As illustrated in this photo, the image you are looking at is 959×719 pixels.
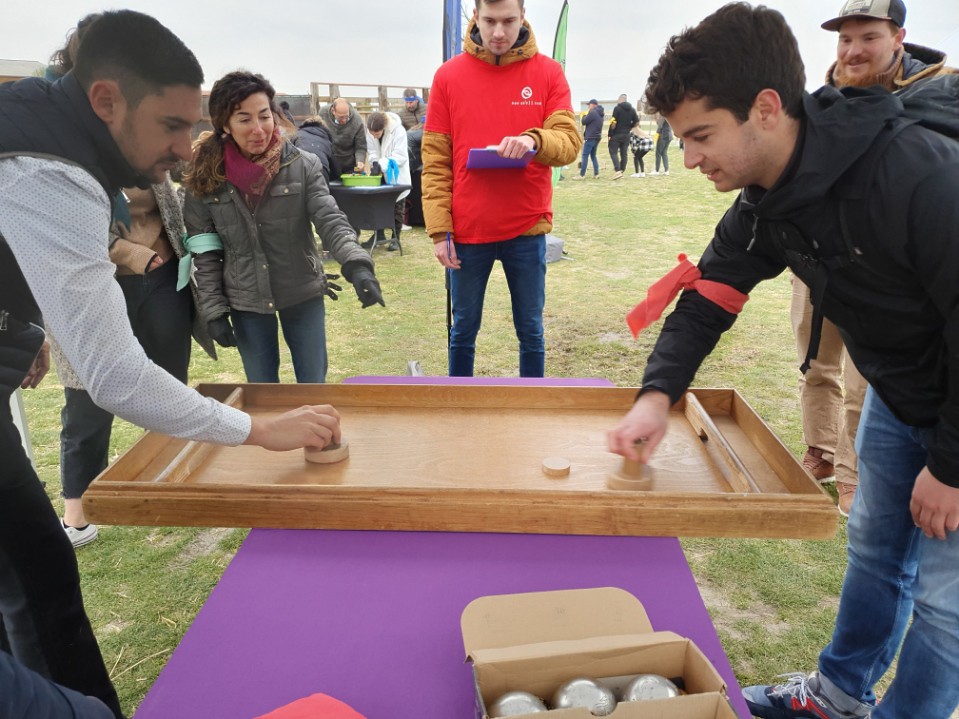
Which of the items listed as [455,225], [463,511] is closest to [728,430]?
[463,511]

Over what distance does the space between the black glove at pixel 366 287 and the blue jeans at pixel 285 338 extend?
25.1 inches

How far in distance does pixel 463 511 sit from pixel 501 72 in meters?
2.01

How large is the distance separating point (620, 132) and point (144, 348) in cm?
1312

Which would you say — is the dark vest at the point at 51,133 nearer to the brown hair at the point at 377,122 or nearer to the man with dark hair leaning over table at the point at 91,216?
the man with dark hair leaning over table at the point at 91,216

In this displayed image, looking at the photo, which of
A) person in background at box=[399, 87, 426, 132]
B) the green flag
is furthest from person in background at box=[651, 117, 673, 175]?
the green flag

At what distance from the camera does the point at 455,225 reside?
279 centimetres

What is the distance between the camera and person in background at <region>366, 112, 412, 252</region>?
21.4 ft

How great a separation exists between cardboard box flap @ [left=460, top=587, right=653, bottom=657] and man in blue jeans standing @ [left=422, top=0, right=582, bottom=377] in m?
1.84

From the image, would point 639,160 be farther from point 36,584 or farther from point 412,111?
point 36,584

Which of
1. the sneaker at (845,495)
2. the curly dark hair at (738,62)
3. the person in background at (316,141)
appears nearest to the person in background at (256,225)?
the curly dark hair at (738,62)

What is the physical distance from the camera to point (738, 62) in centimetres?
107

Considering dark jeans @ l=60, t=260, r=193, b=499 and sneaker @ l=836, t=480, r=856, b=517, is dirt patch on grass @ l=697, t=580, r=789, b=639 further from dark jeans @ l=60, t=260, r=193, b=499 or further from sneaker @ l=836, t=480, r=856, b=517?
dark jeans @ l=60, t=260, r=193, b=499

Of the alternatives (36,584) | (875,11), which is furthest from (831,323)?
(36,584)

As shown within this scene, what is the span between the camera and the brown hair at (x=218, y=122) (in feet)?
6.65
